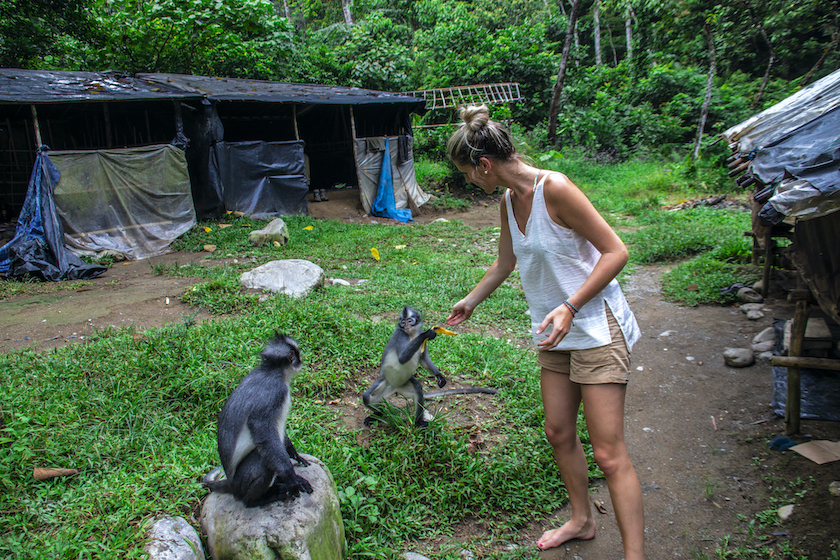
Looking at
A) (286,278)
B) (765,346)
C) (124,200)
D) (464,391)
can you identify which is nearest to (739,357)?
(765,346)

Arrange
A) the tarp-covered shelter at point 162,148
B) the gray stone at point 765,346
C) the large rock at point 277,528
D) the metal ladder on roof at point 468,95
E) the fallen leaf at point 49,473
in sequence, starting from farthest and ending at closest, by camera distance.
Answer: the metal ladder on roof at point 468,95 → the tarp-covered shelter at point 162,148 → the gray stone at point 765,346 → the fallen leaf at point 49,473 → the large rock at point 277,528

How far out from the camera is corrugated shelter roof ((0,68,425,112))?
8859 millimetres

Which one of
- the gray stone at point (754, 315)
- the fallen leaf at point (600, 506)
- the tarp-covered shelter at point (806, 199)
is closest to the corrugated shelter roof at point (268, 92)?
the tarp-covered shelter at point (806, 199)

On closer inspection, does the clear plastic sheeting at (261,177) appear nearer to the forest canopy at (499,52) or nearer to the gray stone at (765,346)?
the forest canopy at (499,52)

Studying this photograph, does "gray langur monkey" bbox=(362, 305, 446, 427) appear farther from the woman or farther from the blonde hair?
the blonde hair

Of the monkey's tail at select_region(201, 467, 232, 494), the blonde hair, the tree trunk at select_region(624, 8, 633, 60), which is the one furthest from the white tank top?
the tree trunk at select_region(624, 8, 633, 60)

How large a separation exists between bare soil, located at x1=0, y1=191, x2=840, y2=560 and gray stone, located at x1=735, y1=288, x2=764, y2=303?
0.17 meters

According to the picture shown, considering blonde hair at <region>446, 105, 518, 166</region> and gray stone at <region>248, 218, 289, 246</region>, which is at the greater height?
blonde hair at <region>446, 105, 518, 166</region>

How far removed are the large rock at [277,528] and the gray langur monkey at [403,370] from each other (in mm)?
1058

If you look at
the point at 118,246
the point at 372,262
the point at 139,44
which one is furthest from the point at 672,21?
the point at 118,246

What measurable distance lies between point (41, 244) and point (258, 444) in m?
7.85

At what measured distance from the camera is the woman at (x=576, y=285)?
2.10 meters

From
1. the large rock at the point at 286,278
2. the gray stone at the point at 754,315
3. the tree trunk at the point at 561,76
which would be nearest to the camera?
the gray stone at the point at 754,315

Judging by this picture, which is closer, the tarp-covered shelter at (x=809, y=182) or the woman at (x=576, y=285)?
the woman at (x=576, y=285)
